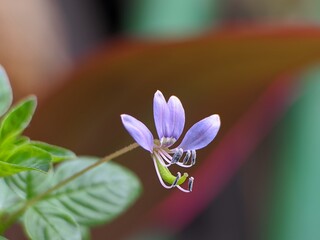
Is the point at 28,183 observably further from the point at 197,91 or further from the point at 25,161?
the point at 197,91

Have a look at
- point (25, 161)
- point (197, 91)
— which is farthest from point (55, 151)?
point (197, 91)

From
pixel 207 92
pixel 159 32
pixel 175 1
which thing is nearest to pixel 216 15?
pixel 175 1

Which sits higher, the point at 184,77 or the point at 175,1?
the point at 175,1

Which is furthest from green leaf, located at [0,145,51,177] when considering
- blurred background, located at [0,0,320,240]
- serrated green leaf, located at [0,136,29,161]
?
blurred background, located at [0,0,320,240]

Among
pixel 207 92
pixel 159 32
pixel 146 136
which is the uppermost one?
pixel 159 32

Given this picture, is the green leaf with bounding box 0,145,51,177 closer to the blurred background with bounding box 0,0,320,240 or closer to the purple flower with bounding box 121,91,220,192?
the purple flower with bounding box 121,91,220,192

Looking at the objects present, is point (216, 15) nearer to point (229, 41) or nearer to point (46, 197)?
point (229, 41)
